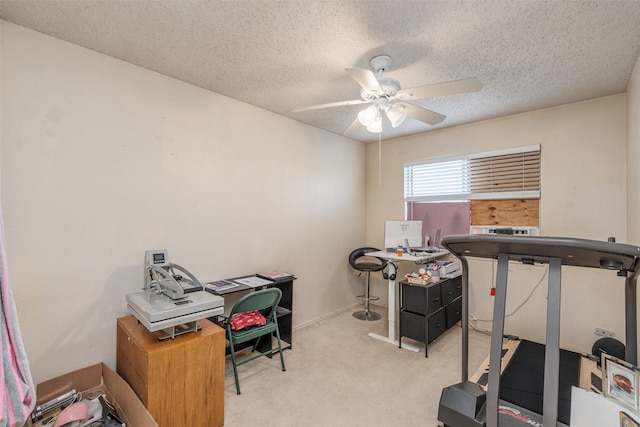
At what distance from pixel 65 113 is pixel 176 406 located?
211cm

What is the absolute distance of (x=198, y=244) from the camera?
2.73 metres

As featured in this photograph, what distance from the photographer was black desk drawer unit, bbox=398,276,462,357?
9.76 feet

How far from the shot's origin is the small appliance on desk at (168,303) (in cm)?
179

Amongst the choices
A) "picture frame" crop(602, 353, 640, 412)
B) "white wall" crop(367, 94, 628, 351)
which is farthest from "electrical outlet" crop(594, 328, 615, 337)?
"picture frame" crop(602, 353, 640, 412)

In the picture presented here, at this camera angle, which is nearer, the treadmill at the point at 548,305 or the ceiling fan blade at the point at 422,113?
the treadmill at the point at 548,305

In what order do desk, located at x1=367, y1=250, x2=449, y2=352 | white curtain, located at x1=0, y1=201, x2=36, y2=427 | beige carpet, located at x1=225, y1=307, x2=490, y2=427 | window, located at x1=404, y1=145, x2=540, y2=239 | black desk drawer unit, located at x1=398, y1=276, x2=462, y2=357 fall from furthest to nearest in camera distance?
window, located at x1=404, y1=145, x2=540, y2=239
desk, located at x1=367, y1=250, x2=449, y2=352
black desk drawer unit, located at x1=398, y1=276, x2=462, y2=357
beige carpet, located at x1=225, y1=307, x2=490, y2=427
white curtain, located at x1=0, y1=201, x2=36, y2=427

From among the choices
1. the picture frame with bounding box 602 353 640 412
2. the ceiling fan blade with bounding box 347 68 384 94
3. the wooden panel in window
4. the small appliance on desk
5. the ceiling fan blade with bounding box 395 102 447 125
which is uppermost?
the ceiling fan blade with bounding box 347 68 384 94

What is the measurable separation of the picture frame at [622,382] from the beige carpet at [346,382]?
109 centimetres

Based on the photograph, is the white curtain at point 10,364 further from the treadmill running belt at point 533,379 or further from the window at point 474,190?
the window at point 474,190

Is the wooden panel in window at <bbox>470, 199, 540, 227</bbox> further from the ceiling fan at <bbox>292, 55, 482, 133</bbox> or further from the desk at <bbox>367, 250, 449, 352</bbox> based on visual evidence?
the ceiling fan at <bbox>292, 55, 482, 133</bbox>

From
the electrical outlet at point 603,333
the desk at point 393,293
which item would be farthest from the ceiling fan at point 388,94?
the electrical outlet at point 603,333

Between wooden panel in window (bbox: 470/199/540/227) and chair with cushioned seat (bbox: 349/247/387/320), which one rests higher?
wooden panel in window (bbox: 470/199/540/227)

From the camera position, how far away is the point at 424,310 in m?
2.97

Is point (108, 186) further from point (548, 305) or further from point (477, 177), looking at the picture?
point (477, 177)
